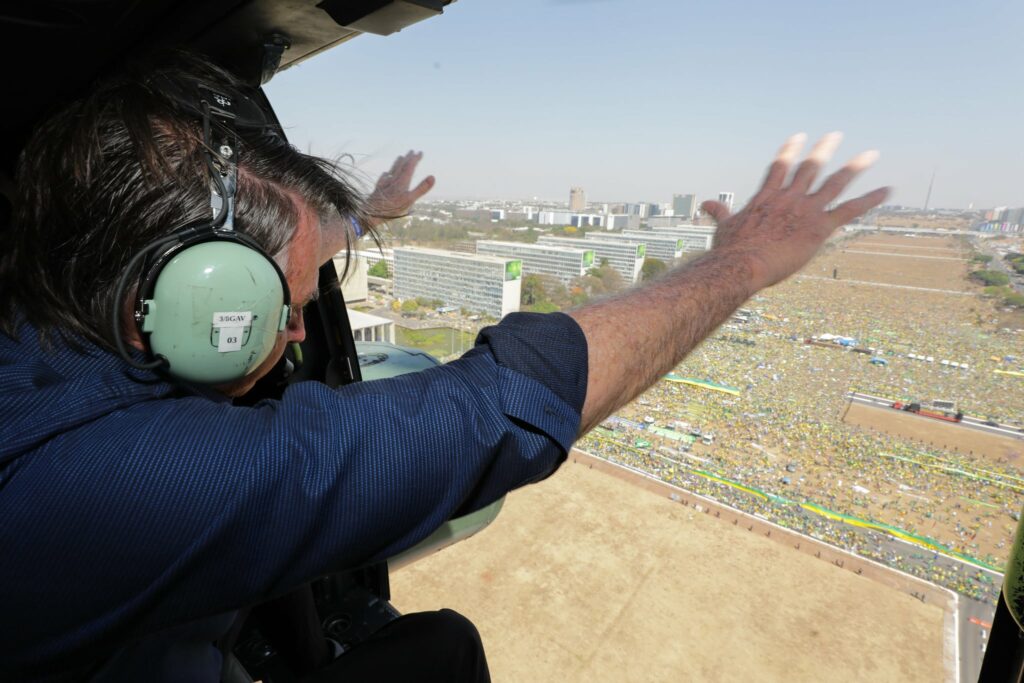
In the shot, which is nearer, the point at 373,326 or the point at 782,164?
the point at 782,164

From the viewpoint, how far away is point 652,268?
78 cm

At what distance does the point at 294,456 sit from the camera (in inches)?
16.6

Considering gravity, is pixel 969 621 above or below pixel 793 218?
below

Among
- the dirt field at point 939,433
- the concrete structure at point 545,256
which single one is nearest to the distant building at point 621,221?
the concrete structure at point 545,256

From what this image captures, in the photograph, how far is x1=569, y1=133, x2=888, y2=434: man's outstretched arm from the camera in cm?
54

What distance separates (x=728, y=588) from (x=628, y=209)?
19.5ft

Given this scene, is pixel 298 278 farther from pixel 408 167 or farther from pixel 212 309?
pixel 408 167

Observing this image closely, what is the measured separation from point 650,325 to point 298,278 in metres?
0.47

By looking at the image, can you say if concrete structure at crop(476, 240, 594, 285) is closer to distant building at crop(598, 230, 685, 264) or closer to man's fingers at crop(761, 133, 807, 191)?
distant building at crop(598, 230, 685, 264)

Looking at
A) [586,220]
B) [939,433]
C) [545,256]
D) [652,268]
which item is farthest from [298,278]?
[939,433]

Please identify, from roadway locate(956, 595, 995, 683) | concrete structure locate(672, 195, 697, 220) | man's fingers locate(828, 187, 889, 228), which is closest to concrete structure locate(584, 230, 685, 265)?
concrete structure locate(672, 195, 697, 220)

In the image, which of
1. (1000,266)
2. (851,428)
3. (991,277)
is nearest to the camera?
(1000,266)

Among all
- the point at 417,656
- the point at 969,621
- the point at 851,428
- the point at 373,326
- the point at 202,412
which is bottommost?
the point at 969,621

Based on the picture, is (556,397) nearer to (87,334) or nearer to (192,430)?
(192,430)
